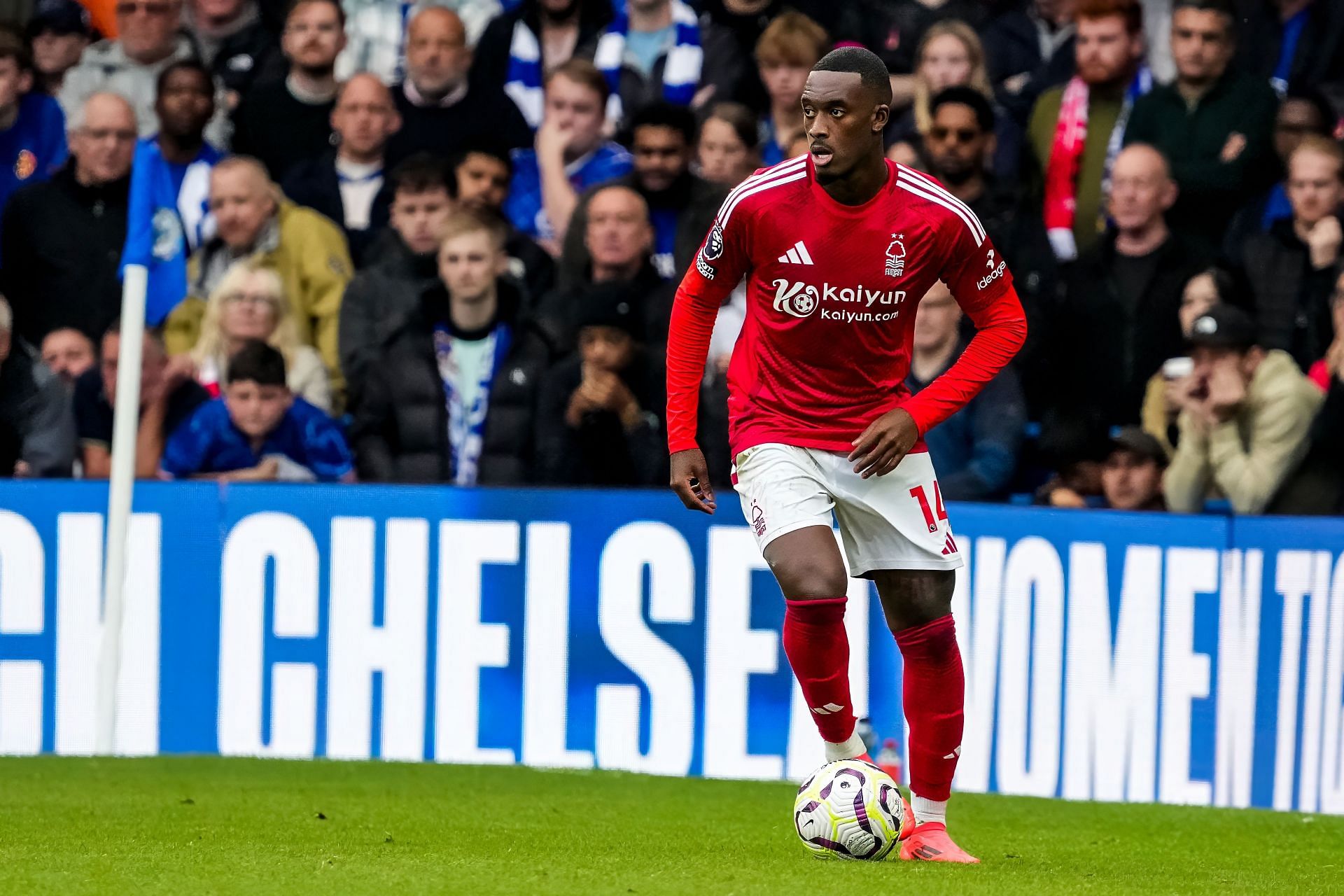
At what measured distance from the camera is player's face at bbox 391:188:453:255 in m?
11.2

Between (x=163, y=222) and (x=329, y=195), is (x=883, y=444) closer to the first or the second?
(x=163, y=222)

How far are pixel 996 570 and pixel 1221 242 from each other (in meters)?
2.14

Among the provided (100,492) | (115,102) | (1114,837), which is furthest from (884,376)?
(115,102)

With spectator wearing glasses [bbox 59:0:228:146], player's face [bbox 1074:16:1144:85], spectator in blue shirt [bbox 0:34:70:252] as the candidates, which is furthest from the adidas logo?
spectator in blue shirt [bbox 0:34:70:252]

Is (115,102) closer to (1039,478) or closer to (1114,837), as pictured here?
(1039,478)

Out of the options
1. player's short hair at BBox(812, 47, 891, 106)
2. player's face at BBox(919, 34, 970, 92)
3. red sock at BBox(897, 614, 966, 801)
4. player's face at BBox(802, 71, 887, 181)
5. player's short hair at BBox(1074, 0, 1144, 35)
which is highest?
player's short hair at BBox(1074, 0, 1144, 35)

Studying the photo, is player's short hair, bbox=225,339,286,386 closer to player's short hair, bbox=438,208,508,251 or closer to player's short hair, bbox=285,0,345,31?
player's short hair, bbox=438,208,508,251

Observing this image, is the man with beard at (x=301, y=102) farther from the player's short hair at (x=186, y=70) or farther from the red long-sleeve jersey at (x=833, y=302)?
the red long-sleeve jersey at (x=833, y=302)

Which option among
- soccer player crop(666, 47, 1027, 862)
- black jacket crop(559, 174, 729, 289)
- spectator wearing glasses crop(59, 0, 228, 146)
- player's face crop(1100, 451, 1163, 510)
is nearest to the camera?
soccer player crop(666, 47, 1027, 862)

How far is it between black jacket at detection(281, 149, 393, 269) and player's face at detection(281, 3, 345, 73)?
1.76 feet

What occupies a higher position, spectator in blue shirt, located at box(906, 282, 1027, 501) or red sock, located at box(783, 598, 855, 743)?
spectator in blue shirt, located at box(906, 282, 1027, 501)

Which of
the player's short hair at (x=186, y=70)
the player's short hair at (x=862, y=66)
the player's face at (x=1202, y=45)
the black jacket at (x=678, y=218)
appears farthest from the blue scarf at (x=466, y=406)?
the player's short hair at (x=862, y=66)

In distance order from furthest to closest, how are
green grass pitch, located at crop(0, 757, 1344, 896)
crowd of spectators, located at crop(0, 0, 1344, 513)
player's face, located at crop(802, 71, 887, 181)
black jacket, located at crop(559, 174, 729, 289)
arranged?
black jacket, located at crop(559, 174, 729, 289)
crowd of spectators, located at crop(0, 0, 1344, 513)
player's face, located at crop(802, 71, 887, 181)
green grass pitch, located at crop(0, 757, 1344, 896)

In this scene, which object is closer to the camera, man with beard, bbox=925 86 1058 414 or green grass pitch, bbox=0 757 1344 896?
green grass pitch, bbox=0 757 1344 896
